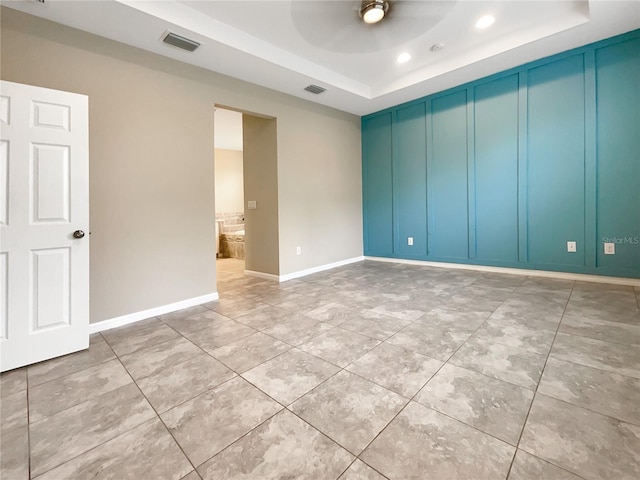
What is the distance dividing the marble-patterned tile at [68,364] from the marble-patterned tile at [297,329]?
1.21 metres

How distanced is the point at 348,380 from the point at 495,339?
124 cm

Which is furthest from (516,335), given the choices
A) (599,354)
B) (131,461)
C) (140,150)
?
(140,150)

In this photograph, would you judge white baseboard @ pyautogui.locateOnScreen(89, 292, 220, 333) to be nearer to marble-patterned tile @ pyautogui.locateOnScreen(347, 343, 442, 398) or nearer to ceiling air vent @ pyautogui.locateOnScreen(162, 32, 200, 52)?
marble-patterned tile @ pyautogui.locateOnScreen(347, 343, 442, 398)

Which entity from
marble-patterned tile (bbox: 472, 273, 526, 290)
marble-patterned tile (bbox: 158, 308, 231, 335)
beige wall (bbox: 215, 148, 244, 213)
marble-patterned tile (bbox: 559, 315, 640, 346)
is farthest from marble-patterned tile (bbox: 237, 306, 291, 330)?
beige wall (bbox: 215, 148, 244, 213)

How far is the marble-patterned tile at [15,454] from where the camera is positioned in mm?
1104

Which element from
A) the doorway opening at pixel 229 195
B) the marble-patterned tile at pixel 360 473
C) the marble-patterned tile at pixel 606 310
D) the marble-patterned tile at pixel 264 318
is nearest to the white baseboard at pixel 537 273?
the marble-patterned tile at pixel 606 310

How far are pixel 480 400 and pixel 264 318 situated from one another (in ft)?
6.14

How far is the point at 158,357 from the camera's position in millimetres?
2025

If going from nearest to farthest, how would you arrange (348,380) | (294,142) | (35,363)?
(348,380)
(35,363)
(294,142)

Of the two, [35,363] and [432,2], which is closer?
[35,363]

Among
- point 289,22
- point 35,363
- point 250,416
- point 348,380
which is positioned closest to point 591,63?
point 289,22

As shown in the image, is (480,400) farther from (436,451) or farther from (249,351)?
(249,351)

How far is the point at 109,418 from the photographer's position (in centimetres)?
141

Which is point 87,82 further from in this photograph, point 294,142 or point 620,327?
point 620,327
